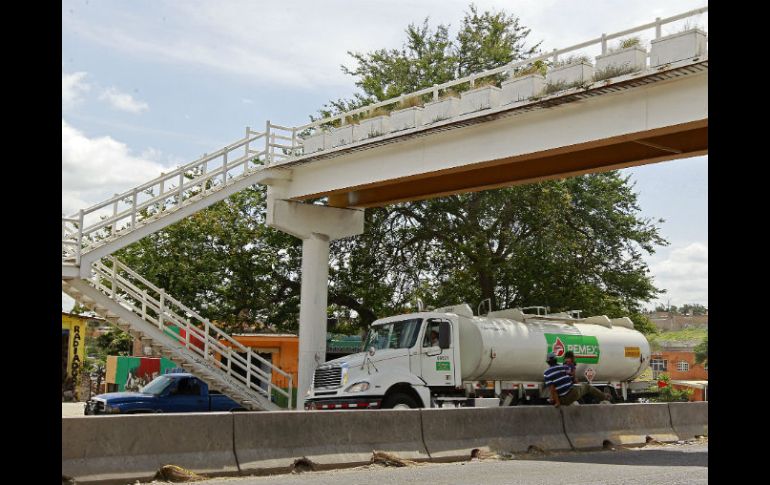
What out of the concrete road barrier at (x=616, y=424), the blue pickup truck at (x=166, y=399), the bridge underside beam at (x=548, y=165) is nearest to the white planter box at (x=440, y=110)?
the bridge underside beam at (x=548, y=165)

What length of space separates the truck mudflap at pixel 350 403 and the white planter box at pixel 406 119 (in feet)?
26.6

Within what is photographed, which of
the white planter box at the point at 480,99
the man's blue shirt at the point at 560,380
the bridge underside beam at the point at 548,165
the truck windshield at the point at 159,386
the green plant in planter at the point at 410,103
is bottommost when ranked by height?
the truck windshield at the point at 159,386

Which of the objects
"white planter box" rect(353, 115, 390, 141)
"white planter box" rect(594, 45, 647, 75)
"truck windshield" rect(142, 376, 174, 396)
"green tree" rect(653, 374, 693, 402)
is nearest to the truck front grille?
"truck windshield" rect(142, 376, 174, 396)

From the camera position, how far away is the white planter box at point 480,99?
2147 cm

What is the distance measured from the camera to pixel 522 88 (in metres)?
20.7

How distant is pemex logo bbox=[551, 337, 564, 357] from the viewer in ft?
72.7

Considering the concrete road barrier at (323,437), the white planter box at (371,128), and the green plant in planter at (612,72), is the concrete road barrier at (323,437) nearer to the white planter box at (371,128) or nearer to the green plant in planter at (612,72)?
the green plant in planter at (612,72)

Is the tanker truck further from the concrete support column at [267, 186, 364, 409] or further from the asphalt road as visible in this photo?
the concrete support column at [267, 186, 364, 409]

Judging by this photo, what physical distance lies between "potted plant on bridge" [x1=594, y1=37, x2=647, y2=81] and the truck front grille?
28.0ft
